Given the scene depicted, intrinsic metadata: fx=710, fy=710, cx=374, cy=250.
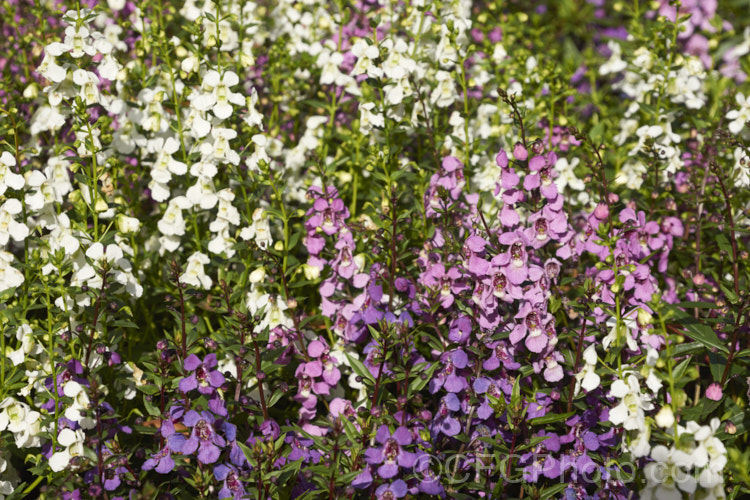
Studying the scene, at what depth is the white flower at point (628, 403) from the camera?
2010 mm

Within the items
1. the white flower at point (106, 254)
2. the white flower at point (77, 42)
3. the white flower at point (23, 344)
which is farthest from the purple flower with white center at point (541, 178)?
the white flower at point (23, 344)

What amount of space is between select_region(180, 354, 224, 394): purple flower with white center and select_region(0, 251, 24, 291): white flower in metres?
0.85

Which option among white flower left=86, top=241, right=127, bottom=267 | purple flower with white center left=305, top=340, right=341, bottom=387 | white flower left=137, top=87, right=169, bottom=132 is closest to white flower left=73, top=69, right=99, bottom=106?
white flower left=137, top=87, right=169, bottom=132

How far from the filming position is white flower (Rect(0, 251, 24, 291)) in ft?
8.71

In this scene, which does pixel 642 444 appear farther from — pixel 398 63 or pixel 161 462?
pixel 398 63

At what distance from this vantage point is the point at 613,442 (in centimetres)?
231

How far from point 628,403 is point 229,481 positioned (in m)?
1.26

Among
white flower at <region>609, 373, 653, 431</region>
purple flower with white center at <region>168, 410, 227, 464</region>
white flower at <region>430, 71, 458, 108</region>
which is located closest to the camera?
white flower at <region>609, 373, 653, 431</region>

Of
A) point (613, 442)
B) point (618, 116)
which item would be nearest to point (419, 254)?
point (613, 442)

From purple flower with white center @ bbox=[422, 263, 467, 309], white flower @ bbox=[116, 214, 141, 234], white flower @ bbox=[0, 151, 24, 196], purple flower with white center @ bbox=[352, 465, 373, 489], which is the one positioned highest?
white flower @ bbox=[0, 151, 24, 196]

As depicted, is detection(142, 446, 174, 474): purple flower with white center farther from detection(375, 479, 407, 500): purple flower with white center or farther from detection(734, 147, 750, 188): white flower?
detection(734, 147, 750, 188): white flower

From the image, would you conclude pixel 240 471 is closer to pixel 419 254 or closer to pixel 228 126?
pixel 419 254

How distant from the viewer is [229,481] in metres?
2.28

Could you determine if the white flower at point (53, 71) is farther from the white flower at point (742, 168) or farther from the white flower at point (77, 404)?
the white flower at point (742, 168)
